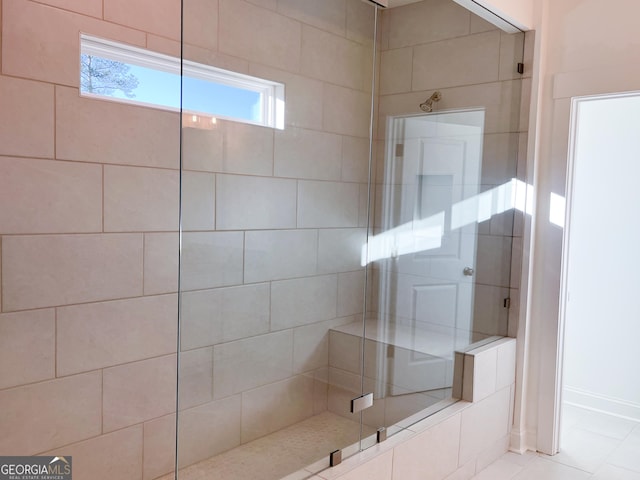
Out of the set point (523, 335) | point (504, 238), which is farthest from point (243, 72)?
point (523, 335)

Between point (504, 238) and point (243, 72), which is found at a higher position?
point (243, 72)

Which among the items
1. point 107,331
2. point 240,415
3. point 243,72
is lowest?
point 240,415

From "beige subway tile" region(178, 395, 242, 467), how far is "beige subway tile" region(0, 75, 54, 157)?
112cm

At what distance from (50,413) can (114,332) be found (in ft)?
1.24

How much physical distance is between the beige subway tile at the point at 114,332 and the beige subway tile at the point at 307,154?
0.89 m

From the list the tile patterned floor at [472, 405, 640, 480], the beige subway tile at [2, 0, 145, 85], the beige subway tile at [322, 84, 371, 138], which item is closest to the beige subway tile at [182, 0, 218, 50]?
the beige subway tile at [322, 84, 371, 138]

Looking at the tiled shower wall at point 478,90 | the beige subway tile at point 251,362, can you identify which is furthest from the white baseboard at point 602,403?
the beige subway tile at point 251,362

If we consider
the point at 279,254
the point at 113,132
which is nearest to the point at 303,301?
the point at 279,254

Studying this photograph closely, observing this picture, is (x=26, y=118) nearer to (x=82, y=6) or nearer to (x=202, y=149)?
(x=82, y=6)

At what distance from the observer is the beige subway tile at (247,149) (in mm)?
1714

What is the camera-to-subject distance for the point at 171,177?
2.36 m

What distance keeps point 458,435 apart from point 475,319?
67 centimetres

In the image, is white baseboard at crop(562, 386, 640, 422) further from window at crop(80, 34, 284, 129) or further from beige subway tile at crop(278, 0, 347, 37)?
window at crop(80, 34, 284, 129)

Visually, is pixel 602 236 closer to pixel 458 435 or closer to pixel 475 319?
pixel 475 319
